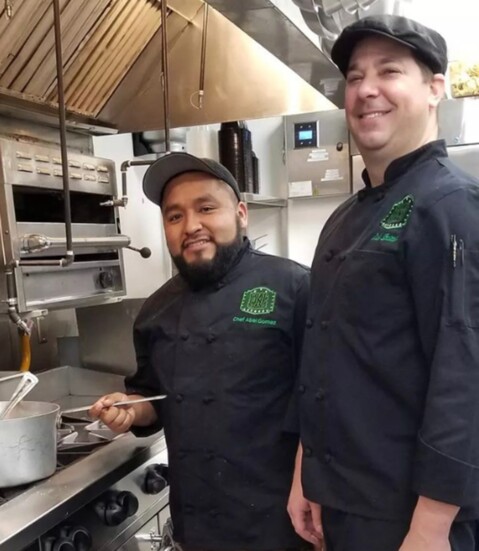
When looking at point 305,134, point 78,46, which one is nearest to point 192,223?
point 78,46

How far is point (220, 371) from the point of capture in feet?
3.53

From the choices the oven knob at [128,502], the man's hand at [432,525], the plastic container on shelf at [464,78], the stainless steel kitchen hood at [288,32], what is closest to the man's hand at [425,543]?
the man's hand at [432,525]

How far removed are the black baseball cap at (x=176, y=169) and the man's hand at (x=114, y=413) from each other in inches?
17.4

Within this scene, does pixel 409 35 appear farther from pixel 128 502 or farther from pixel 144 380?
pixel 128 502

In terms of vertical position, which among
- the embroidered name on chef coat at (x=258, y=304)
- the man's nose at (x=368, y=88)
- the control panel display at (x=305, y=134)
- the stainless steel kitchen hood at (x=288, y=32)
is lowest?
the embroidered name on chef coat at (x=258, y=304)

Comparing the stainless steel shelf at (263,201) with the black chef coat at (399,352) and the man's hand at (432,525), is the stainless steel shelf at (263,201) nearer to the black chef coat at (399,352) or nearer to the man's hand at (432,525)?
the black chef coat at (399,352)

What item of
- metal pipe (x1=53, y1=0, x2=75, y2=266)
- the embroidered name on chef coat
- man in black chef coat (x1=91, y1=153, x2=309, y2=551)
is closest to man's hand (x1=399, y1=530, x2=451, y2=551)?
man in black chef coat (x1=91, y1=153, x2=309, y2=551)

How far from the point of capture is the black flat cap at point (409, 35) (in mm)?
786

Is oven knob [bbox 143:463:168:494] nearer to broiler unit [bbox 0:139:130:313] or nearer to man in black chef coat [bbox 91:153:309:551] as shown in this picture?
man in black chef coat [bbox 91:153:309:551]

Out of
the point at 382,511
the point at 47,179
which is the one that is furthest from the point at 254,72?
the point at 382,511

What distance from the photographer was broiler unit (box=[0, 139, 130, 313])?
121cm

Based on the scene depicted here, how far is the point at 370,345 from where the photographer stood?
79 centimetres

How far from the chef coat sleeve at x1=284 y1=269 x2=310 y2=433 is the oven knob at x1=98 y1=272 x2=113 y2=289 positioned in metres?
0.61

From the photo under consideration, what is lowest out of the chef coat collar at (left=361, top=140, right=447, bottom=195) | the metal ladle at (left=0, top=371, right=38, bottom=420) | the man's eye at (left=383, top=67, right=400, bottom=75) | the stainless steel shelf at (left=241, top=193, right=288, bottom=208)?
the metal ladle at (left=0, top=371, right=38, bottom=420)
